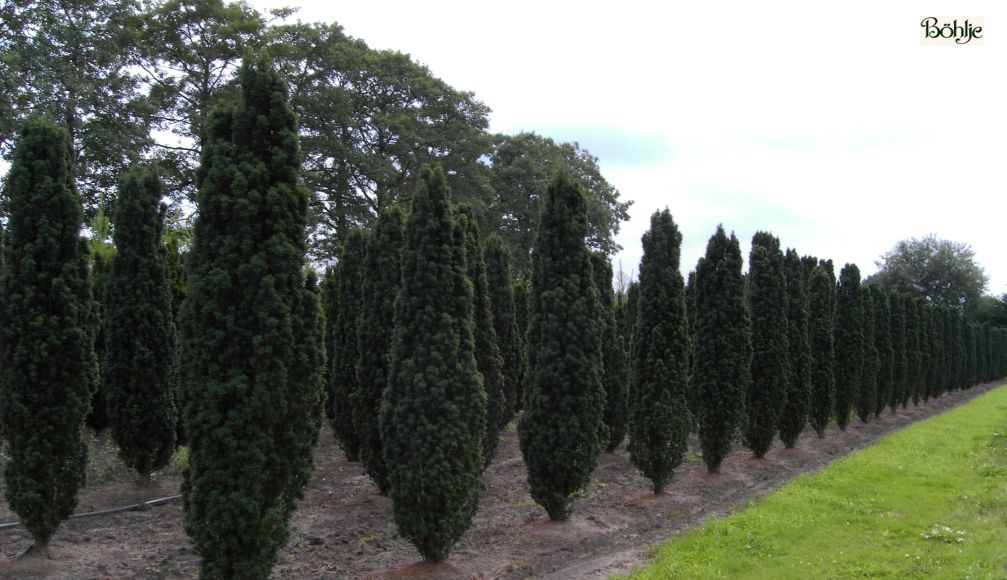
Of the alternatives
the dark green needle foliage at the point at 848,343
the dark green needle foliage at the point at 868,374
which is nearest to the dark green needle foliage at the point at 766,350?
the dark green needle foliage at the point at 848,343

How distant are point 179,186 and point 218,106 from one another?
19.8 metres

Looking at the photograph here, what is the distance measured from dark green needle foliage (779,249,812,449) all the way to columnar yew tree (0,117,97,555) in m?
15.7

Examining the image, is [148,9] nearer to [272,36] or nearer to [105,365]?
[272,36]

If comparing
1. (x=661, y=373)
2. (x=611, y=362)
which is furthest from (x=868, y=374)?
(x=661, y=373)

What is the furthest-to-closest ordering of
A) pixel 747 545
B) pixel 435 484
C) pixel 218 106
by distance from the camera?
1. pixel 747 545
2. pixel 435 484
3. pixel 218 106

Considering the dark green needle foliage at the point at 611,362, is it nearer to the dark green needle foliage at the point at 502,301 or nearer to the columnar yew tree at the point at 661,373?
the dark green needle foliage at the point at 502,301

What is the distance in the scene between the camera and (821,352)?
21.9 meters

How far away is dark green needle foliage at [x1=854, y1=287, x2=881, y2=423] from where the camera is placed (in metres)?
25.5

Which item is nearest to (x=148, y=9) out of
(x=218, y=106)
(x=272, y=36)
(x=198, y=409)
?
(x=272, y=36)

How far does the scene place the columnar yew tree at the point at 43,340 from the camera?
8.91m

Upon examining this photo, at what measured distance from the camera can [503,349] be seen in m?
17.3

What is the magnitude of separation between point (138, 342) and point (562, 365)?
24.0 ft

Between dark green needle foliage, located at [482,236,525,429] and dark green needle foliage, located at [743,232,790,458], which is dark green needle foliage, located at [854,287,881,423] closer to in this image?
dark green needle foliage, located at [743,232,790,458]

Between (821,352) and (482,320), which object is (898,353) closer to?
(821,352)
